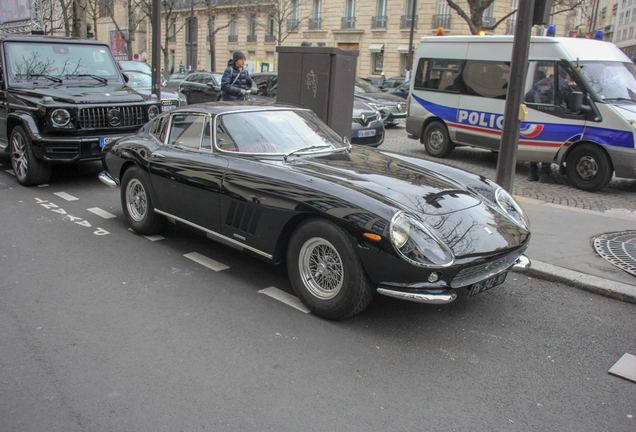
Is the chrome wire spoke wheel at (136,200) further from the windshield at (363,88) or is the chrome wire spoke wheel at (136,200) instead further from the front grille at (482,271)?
the windshield at (363,88)

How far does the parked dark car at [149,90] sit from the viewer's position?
11.2 meters

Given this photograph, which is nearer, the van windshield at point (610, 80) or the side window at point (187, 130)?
the side window at point (187, 130)

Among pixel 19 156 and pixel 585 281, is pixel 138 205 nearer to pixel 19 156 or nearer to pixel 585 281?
pixel 19 156

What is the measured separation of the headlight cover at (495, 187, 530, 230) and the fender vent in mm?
1913

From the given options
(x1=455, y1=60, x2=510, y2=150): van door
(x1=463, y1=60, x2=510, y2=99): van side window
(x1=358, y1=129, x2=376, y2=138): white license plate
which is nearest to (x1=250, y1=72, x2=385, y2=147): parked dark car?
(x1=358, y1=129, x2=376, y2=138): white license plate

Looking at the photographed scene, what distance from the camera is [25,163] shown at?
7.63 m

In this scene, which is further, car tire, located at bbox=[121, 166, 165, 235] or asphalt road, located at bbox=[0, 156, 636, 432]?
car tire, located at bbox=[121, 166, 165, 235]

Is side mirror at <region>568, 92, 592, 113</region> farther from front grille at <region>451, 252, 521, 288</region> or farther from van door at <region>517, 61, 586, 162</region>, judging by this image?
front grille at <region>451, 252, 521, 288</region>

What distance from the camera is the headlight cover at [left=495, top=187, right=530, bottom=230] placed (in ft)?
13.6

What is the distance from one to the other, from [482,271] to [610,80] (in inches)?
261

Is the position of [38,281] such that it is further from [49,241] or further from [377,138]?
[377,138]

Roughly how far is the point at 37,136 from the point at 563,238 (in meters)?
6.74

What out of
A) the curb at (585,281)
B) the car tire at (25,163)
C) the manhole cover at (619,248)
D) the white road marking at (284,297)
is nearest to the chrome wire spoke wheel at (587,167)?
the manhole cover at (619,248)

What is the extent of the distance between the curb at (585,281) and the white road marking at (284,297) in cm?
188
